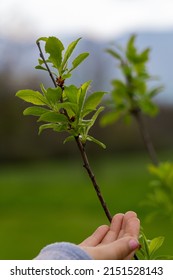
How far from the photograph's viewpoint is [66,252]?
2.85ft

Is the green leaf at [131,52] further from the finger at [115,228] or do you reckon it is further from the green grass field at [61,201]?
the green grass field at [61,201]

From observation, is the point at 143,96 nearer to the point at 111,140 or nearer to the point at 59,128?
the point at 59,128

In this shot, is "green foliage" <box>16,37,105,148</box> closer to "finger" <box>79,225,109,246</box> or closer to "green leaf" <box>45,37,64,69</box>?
"green leaf" <box>45,37,64,69</box>

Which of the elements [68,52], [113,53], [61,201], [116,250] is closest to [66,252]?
[116,250]

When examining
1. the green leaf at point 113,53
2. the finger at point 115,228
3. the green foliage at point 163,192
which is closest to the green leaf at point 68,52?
the finger at point 115,228

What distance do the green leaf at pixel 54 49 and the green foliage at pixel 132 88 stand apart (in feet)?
2.59

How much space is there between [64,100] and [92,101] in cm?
5

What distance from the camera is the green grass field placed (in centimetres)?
700

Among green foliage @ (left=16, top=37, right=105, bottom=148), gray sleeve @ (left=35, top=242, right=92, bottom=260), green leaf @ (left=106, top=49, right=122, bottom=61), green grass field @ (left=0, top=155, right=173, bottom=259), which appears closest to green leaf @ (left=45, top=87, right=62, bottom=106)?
green foliage @ (left=16, top=37, right=105, bottom=148)

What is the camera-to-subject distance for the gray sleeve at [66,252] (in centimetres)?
86

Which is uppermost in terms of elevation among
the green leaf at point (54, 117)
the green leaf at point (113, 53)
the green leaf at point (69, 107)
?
the green leaf at point (113, 53)

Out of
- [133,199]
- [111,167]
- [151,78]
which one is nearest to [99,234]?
[151,78]

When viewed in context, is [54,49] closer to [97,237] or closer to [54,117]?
[54,117]

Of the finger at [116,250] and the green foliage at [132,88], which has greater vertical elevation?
the green foliage at [132,88]
